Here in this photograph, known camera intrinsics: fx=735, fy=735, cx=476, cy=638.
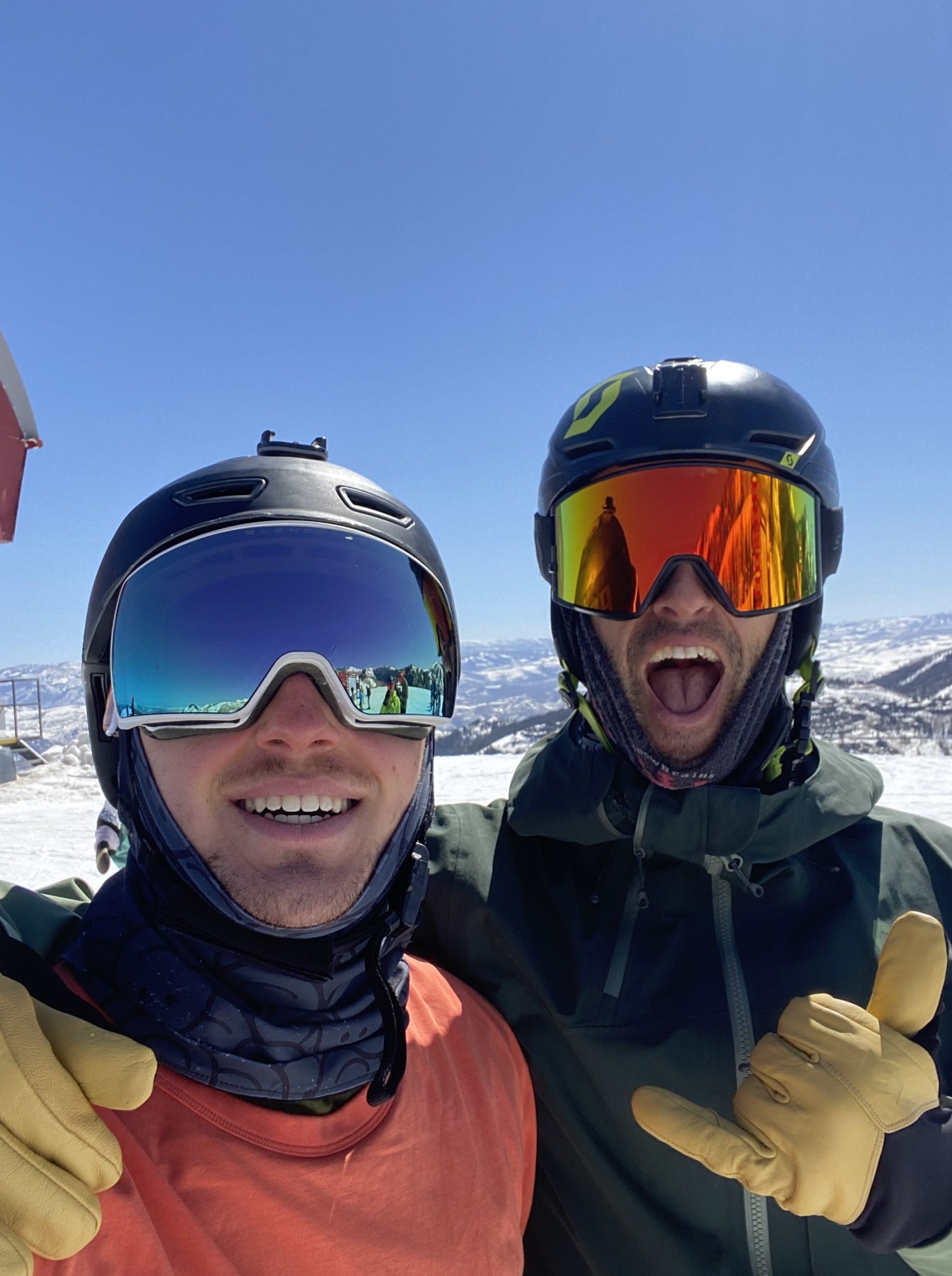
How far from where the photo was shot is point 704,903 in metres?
1.86

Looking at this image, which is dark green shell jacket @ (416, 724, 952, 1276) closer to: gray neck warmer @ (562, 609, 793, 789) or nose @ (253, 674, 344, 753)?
gray neck warmer @ (562, 609, 793, 789)

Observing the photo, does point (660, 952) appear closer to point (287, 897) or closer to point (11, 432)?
point (287, 897)

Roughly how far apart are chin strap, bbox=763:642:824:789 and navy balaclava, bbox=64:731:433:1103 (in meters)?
1.14

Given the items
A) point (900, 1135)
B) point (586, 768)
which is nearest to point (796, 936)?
point (900, 1135)

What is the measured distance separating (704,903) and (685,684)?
31.0 inches

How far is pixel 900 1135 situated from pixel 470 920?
99 centimetres

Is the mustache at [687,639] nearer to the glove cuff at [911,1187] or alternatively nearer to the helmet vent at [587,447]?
the helmet vent at [587,447]

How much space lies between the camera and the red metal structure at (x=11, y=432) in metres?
1.00

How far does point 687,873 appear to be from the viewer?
6.21 feet

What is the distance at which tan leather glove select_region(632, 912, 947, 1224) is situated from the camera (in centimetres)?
136

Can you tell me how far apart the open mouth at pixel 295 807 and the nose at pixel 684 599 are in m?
1.28

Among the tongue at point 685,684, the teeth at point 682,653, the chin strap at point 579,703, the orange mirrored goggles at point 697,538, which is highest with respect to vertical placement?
the orange mirrored goggles at point 697,538

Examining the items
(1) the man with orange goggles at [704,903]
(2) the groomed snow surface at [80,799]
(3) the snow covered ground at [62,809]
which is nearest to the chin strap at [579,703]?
(1) the man with orange goggles at [704,903]

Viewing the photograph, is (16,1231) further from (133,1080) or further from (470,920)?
(470,920)
